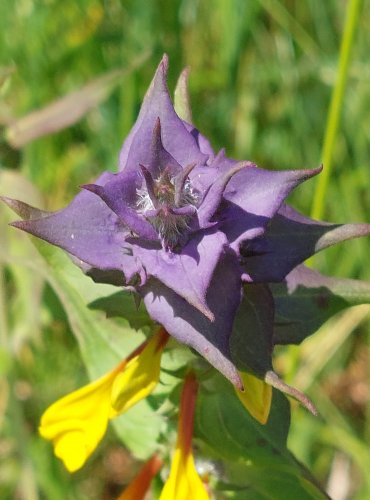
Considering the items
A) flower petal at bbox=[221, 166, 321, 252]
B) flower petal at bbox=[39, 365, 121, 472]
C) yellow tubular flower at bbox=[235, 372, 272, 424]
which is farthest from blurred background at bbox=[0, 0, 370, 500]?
flower petal at bbox=[221, 166, 321, 252]

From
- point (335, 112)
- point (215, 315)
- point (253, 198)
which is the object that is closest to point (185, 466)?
point (215, 315)

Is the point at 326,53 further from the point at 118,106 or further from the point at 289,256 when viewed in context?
the point at 289,256

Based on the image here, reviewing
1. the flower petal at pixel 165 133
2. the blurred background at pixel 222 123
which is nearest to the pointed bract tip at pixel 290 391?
the flower petal at pixel 165 133

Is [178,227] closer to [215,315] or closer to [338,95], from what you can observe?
[215,315]

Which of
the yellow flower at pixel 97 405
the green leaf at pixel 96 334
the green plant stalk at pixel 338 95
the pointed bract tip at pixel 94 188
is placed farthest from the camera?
the green plant stalk at pixel 338 95

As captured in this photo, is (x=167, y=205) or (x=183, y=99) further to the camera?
(x=183, y=99)

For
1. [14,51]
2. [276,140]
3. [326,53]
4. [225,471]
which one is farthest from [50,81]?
[225,471]

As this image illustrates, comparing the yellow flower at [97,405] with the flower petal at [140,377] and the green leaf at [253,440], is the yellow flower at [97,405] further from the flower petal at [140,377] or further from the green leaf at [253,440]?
the green leaf at [253,440]
